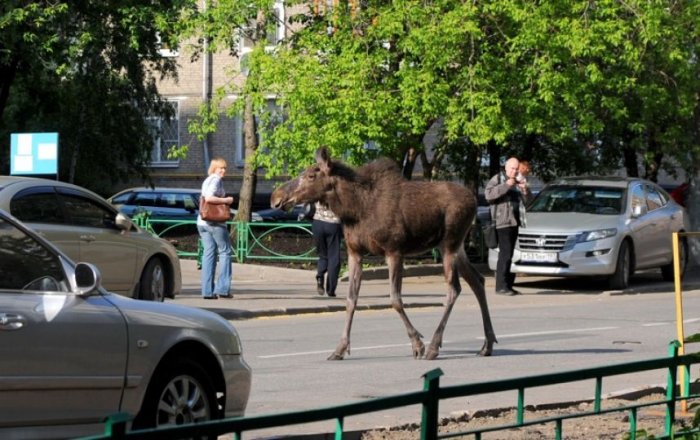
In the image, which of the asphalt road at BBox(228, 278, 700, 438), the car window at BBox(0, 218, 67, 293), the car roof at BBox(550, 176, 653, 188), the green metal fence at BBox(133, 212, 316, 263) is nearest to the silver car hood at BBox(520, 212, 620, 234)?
the car roof at BBox(550, 176, 653, 188)

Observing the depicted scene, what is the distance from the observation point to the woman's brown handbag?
70.7 ft

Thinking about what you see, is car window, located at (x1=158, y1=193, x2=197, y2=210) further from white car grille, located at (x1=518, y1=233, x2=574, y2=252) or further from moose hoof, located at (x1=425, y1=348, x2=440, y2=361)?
moose hoof, located at (x1=425, y1=348, x2=440, y2=361)

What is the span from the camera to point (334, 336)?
17.1 metres

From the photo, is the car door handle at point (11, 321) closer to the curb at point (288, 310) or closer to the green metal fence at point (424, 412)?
the green metal fence at point (424, 412)

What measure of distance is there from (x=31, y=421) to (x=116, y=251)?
11074mm

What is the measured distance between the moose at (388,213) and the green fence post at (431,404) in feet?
27.8

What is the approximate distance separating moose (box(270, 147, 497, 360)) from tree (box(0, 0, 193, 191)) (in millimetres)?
14818

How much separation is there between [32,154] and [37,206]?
6.43m

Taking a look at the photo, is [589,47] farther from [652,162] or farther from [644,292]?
[652,162]

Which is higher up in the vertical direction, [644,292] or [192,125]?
[192,125]

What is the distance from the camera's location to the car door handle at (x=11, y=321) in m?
7.31

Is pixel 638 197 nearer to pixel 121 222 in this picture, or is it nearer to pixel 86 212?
pixel 121 222

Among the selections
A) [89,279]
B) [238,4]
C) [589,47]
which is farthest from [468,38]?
[89,279]

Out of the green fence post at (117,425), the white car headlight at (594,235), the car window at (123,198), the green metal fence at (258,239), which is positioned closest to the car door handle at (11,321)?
the green fence post at (117,425)
